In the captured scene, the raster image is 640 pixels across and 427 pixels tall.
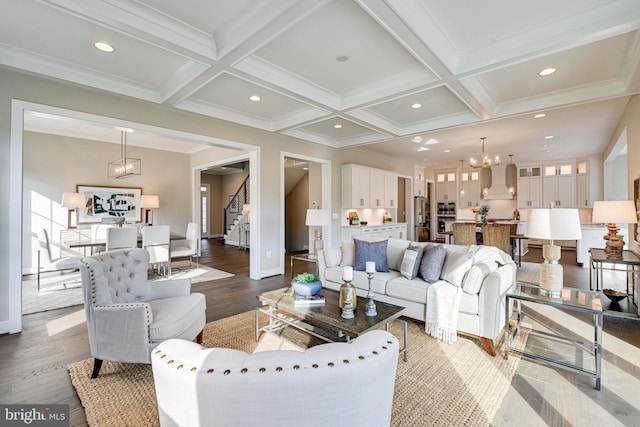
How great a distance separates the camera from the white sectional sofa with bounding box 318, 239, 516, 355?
2.80m

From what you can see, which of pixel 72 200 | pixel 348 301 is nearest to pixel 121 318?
pixel 348 301

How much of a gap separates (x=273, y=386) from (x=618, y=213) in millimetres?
4780

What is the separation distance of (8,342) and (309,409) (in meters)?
3.81

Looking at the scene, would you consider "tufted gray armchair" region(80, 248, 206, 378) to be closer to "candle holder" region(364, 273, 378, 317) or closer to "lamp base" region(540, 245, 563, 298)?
"candle holder" region(364, 273, 378, 317)

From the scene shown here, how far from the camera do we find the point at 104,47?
3.06 meters

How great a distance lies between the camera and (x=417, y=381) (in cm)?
230

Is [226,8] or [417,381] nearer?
[417,381]

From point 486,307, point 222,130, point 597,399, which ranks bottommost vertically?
point 597,399

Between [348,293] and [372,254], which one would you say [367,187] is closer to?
[372,254]

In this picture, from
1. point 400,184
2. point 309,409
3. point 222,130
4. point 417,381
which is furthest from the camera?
point 400,184

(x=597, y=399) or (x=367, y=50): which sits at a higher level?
(x=367, y=50)

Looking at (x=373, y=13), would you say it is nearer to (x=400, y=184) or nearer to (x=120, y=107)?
(x=120, y=107)

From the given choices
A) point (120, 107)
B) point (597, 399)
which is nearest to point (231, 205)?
point (120, 107)

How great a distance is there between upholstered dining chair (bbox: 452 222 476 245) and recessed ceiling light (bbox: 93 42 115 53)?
6835mm
